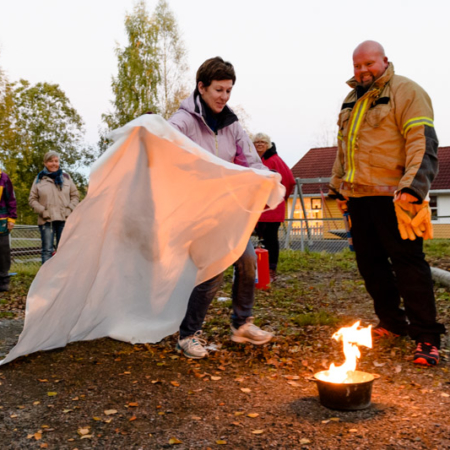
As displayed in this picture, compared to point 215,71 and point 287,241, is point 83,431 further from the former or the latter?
point 287,241

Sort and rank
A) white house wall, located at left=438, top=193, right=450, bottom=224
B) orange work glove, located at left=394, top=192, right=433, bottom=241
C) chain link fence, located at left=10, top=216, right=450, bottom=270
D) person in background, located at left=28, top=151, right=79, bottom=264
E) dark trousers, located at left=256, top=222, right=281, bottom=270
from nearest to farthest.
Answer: orange work glove, located at left=394, top=192, right=433, bottom=241 < dark trousers, located at left=256, top=222, right=281, bottom=270 < person in background, located at left=28, top=151, right=79, bottom=264 < chain link fence, located at left=10, top=216, right=450, bottom=270 < white house wall, located at left=438, top=193, right=450, bottom=224

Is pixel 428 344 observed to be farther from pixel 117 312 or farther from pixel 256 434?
pixel 117 312

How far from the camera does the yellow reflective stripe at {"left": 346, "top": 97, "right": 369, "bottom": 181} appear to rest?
390 cm

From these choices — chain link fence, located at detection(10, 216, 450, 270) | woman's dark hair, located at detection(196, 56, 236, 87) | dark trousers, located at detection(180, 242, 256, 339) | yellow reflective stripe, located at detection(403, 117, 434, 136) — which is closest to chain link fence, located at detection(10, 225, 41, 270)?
chain link fence, located at detection(10, 216, 450, 270)

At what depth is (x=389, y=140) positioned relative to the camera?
3789 mm

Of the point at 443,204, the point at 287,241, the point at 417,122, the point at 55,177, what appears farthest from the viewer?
the point at 443,204

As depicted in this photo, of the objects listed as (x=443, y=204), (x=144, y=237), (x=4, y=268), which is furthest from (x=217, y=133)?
(x=443, y=204)

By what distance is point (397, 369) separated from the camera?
357cm

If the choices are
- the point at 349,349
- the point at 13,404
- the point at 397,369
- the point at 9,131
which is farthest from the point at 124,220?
the point at 9,131

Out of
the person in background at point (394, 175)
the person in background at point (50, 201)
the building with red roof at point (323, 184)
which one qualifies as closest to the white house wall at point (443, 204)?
the building with red roof at point (323, 184)

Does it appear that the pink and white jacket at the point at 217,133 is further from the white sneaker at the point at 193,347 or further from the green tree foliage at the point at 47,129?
the green tree foliage at the point at 47,129

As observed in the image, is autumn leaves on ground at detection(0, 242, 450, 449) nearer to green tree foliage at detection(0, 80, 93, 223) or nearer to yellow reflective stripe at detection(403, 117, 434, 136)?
yellow reflective stripe at detection(403, 117, 434, 136)

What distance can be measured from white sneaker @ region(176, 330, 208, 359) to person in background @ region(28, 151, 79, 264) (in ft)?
17.6

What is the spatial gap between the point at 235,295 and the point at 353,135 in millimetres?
1424
